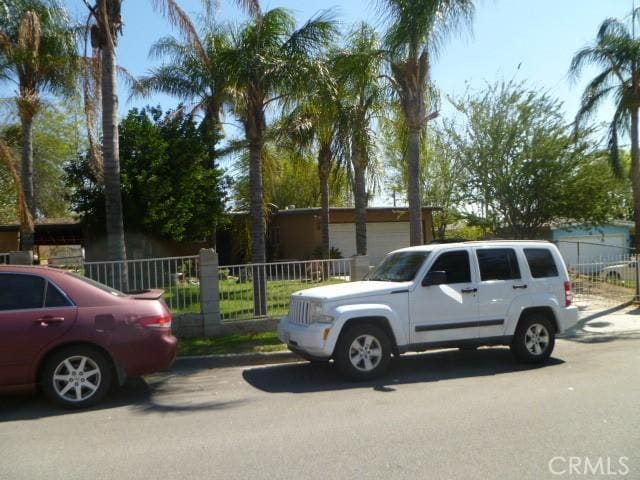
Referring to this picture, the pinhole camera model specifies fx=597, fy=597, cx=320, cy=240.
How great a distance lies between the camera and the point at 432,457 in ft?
16.2

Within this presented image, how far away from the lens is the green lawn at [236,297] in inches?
420

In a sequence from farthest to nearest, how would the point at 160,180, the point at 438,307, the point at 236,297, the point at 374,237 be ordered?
the point at 374,237 → the point at 160,180 → the point at 236,297 → the point at 438,307

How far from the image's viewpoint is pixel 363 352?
7.79 metres

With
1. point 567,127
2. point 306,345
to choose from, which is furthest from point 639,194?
point 306,345

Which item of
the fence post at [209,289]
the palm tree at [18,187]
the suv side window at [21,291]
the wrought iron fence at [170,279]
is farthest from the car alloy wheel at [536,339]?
the palm tree at [18,187]

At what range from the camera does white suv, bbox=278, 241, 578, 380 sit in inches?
304

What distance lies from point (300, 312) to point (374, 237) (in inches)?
765

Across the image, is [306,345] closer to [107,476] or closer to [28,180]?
[107,476]

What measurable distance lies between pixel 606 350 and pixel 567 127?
955 cm

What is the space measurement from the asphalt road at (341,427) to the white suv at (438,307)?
453mm

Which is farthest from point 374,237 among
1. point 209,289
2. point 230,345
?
point 230,345

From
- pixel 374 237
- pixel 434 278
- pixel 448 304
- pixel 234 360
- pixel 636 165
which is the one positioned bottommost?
pixel 234 360

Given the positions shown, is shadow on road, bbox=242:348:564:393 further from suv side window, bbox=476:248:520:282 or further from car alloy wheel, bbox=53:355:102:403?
car alloy wheel, bbox=53:355:102:403

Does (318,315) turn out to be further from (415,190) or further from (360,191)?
(360,191)
